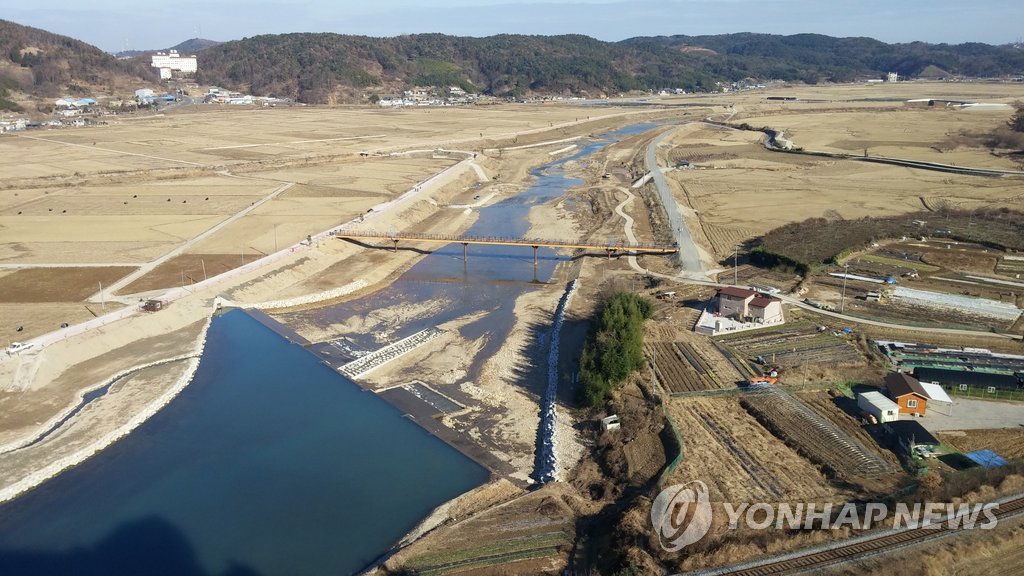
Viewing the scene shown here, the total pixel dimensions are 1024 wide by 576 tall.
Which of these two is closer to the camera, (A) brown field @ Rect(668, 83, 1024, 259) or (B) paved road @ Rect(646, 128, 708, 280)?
(B) paved road @ Rect(646, 128, 708, 280)

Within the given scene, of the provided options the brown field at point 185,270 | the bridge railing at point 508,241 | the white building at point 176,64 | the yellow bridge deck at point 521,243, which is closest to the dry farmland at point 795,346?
the yellow bridge deck at point 521,243

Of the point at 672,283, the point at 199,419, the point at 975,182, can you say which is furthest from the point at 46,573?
the point at 975,182

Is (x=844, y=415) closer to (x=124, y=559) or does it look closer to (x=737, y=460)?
(x=737, y=460)

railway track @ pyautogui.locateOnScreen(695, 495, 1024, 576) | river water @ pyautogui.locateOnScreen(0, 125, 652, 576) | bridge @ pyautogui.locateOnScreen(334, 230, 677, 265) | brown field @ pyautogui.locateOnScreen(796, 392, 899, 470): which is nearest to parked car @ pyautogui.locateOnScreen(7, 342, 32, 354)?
river water @ pyautogui.locateOnScreen(0, 125, 652, 576)

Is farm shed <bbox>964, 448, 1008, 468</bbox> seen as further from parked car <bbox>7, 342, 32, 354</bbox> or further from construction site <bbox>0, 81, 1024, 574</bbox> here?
parked car <bbox>7, 342, 32, 354</bbox>

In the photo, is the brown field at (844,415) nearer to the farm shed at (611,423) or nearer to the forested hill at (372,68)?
the farm shed at (611,423)

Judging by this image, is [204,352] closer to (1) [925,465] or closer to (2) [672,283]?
(2) [672,283]
